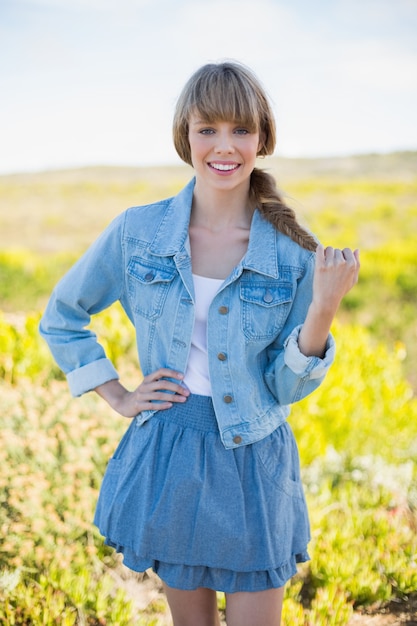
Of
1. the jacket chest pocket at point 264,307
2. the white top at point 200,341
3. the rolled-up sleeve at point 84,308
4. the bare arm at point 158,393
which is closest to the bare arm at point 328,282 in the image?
the jacket chest pocket at point 264,307

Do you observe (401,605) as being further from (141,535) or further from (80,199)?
(80,199)

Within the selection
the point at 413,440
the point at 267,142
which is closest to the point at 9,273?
the point at 413,440

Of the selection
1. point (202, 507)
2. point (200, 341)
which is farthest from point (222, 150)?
point (202, 507)

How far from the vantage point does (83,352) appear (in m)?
2.01

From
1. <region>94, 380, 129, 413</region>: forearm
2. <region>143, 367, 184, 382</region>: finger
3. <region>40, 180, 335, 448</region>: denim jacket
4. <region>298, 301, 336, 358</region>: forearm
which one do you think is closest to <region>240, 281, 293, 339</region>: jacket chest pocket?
<region>40, 180, 335, 448</region>: denim jacket

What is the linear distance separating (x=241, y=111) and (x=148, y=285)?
0.52m

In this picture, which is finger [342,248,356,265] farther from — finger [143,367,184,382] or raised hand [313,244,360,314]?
finger [143,367,184,382]

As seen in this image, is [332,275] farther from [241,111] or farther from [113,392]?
[113,392]

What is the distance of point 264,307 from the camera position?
5.81 feet

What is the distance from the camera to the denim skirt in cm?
172

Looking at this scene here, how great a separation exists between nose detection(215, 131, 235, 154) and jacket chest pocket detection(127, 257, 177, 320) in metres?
0.34

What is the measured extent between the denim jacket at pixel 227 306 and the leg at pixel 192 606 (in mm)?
463

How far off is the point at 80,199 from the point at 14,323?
2436cm

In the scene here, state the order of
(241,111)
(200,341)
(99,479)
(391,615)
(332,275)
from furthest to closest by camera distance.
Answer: (99,479) → (391,615) → (200,341) → (241,111) → (332,275)
